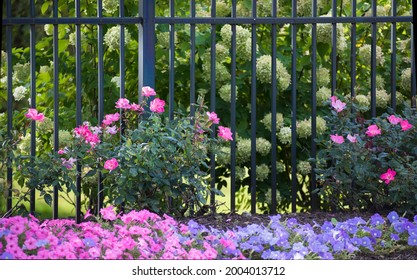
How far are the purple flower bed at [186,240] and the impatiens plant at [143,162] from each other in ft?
0.98

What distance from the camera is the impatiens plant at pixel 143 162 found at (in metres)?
4.11

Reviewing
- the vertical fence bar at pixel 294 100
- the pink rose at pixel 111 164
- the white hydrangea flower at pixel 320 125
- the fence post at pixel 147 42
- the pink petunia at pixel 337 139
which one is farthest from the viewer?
the white hydrangea flower at pixel 320 125

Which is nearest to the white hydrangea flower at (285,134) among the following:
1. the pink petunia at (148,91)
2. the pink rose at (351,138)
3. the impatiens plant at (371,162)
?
the impatiens plant at (371,162)

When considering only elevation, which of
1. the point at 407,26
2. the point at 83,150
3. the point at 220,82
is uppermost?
the point at 407,26

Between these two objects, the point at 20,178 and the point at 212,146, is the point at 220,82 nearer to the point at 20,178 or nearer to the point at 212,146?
the point at 212,146

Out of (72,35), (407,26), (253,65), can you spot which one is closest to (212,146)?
(253,65)

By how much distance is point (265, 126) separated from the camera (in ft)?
16.8

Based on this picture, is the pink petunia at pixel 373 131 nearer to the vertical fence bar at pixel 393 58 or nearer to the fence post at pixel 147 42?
the vertical fence bar at pixel 393 58

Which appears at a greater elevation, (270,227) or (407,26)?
(407,26)

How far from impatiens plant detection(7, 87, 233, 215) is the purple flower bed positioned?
30cm

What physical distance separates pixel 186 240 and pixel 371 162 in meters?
1.42

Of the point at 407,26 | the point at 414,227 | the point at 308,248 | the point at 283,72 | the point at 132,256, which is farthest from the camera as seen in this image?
the point at 407,26

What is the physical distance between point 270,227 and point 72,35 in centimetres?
195

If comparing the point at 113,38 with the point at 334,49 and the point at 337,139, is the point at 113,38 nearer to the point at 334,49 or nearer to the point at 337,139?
the point at 334,49
